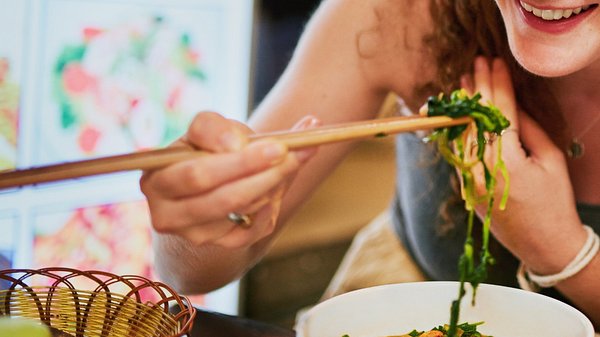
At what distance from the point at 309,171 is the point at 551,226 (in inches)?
21.1

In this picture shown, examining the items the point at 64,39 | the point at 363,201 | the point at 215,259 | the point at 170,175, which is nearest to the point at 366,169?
the point at 363,201

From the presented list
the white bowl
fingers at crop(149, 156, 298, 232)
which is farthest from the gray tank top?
fingers at crop(149, 156, 298, 232)

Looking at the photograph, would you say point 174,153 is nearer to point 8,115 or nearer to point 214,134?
point 214,134

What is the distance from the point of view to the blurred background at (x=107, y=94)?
7.18 ft

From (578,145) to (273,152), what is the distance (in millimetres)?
866

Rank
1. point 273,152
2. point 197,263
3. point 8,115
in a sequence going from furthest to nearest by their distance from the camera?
point 8,115 → point 197,263 → point 273,152

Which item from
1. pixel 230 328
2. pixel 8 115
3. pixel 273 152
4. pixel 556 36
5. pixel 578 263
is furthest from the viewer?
pixel 8 115

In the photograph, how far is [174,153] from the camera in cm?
88

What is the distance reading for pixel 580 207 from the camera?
57.3 inches

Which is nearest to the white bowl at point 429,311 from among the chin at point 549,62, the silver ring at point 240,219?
the silver ring at point 240,219

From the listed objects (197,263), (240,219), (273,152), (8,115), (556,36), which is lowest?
(197,263)

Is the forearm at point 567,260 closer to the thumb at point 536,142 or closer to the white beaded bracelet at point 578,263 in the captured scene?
the white beaded bracelet at point 578,263

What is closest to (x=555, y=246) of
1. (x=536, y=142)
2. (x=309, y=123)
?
(x=536, y=142)

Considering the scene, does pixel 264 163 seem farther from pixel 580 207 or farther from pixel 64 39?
pixel 64 39
